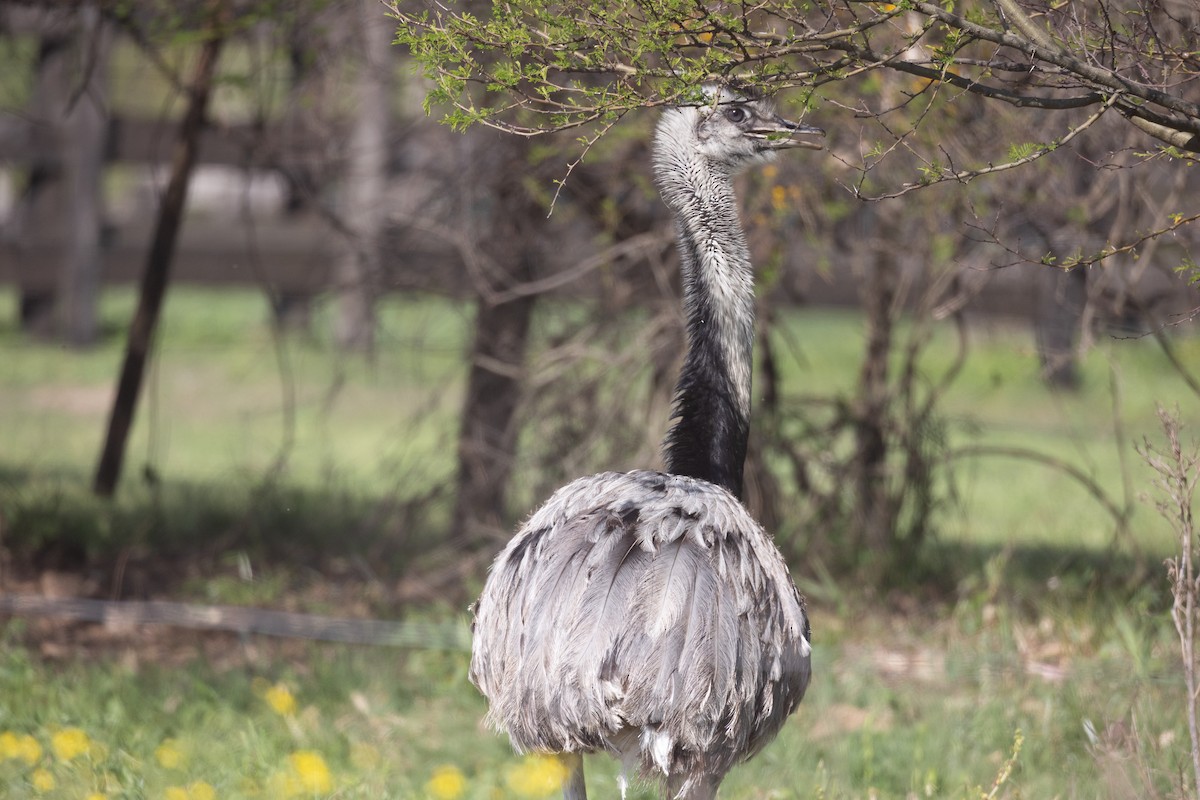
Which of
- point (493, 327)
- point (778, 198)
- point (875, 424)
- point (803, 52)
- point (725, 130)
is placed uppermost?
point (803, 52)

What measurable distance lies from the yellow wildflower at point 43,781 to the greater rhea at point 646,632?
1300mm

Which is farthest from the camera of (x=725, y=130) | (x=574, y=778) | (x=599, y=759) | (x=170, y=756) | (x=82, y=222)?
(x=82, y=222)

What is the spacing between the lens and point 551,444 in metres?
6.66

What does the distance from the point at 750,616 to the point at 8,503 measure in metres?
4.79

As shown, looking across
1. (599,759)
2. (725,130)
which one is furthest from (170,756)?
(725,130)

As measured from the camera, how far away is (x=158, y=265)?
24.1ft

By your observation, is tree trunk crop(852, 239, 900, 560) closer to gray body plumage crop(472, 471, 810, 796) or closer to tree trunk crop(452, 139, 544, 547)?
tree trunk crop(452, 139, 544, 547)

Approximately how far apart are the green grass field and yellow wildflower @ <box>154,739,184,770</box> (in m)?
0.02

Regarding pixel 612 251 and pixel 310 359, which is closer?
pixel 612 251

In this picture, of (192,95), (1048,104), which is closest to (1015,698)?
(1048,104)

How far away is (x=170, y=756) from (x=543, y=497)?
9.09 ft

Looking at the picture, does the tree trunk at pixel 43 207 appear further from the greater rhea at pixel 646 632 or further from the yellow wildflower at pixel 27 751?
the greater rhea at pixel 646 632

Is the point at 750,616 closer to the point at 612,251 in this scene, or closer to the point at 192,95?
the point at 612,251

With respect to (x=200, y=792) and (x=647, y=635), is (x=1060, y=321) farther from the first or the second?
(x=200, y=792)
